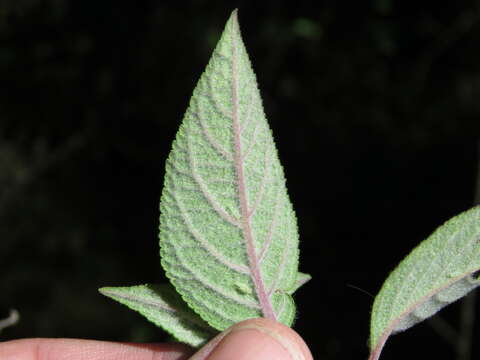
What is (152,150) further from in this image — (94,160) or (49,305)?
(49,305)

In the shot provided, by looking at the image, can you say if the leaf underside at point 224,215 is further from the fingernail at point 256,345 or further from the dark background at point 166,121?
the dark background at point 166,121

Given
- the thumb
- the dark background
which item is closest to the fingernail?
the thumb

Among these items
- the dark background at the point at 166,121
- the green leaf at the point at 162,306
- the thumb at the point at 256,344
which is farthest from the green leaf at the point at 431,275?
the dark background at the point at 166,121

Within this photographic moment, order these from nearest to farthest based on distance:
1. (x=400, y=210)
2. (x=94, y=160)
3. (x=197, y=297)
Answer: (x=197, y=297)
(x=400, y=210)
(x=94, y=160)

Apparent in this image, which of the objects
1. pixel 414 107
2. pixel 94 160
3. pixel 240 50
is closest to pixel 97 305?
pixel 94 160

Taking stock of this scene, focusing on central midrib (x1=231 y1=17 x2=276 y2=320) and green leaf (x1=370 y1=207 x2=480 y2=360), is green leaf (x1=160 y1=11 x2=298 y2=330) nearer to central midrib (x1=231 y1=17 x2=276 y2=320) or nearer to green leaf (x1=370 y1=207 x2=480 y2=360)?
central midrib (x1=231 y1=17 x2=276 y2=320)
